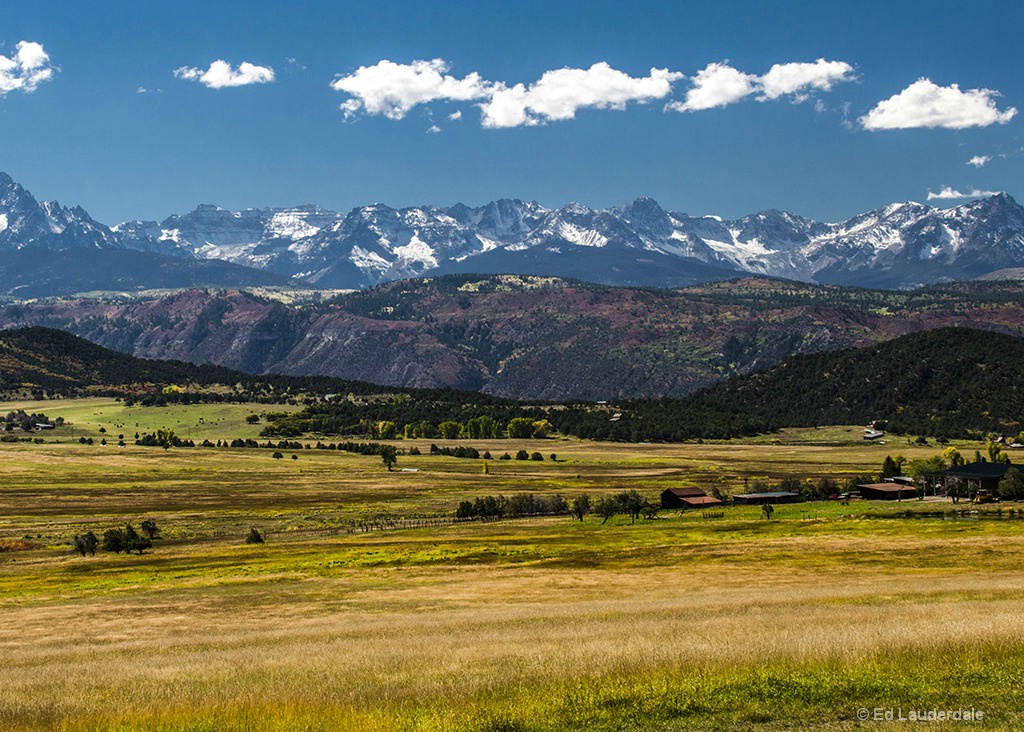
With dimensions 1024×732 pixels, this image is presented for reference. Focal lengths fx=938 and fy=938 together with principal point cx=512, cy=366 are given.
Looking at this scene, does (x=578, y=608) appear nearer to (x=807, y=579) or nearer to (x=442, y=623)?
(x=442, y=623)

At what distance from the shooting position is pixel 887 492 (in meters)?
127

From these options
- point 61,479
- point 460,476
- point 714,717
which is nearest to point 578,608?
point 714,717

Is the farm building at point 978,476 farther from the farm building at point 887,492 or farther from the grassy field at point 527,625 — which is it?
the grassy field at point 527,625

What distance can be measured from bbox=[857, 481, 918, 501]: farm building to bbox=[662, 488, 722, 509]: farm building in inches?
808

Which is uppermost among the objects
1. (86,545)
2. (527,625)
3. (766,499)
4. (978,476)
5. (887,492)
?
(527,625)

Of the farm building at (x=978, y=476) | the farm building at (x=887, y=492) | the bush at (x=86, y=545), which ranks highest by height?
the farm building at (x=978, y=476)

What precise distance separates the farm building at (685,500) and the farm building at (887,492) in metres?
20.5

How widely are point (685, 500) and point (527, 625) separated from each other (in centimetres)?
9095

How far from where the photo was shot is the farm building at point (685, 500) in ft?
416

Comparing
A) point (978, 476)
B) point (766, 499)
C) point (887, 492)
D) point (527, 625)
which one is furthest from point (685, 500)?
point (527, 625)

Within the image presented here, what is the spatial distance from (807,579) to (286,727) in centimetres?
4392

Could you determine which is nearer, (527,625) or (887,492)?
(527,625)

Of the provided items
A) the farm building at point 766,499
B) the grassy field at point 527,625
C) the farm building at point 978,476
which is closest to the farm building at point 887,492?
the farm building at point 978,476

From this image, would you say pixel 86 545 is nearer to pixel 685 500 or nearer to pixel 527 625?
pixel 527 625
